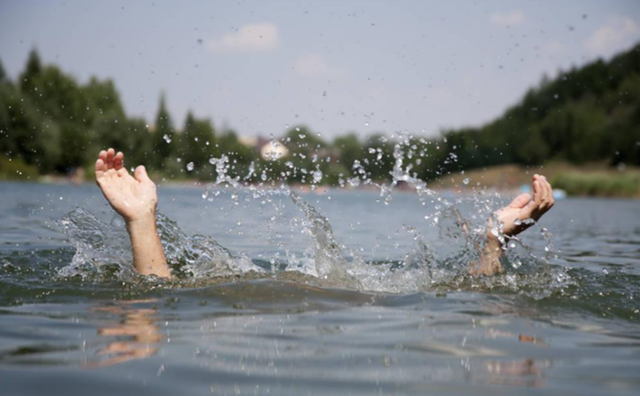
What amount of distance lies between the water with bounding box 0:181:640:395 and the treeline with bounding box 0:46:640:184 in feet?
89.0

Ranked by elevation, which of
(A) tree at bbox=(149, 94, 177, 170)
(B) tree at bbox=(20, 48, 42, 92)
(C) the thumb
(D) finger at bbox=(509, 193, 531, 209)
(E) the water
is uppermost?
(B) tree at bbox=(20, 48, 42, 92)

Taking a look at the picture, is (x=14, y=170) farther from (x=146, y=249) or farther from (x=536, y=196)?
(x=536, y=196)

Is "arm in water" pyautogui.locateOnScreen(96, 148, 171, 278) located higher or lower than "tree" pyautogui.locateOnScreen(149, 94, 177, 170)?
lower

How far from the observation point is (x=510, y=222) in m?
4.84

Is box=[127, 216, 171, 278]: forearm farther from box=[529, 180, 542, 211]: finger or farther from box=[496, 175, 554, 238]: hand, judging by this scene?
box=[529, 180, 542, 211]: finger

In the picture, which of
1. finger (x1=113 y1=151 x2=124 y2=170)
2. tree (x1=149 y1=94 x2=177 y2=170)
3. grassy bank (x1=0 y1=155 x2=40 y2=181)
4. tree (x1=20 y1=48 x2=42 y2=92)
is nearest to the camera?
finger (x1=113 y1=151 x2=124 y2=170)

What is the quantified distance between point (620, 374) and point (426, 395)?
756mm

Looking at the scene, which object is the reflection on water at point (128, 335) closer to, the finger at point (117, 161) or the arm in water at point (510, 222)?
the finger at point (117, 161)

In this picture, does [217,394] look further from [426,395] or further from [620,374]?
[620,374]

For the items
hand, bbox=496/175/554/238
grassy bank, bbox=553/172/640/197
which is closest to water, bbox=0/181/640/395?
hand, bbox=496/175/554/238

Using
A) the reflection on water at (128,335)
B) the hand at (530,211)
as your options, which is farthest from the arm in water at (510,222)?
the reflection on water at (128,335)

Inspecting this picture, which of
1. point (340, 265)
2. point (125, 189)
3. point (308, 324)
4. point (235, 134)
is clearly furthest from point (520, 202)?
point (235, 134)

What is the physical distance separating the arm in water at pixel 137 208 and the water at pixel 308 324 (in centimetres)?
17

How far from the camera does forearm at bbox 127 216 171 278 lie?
4453mm
